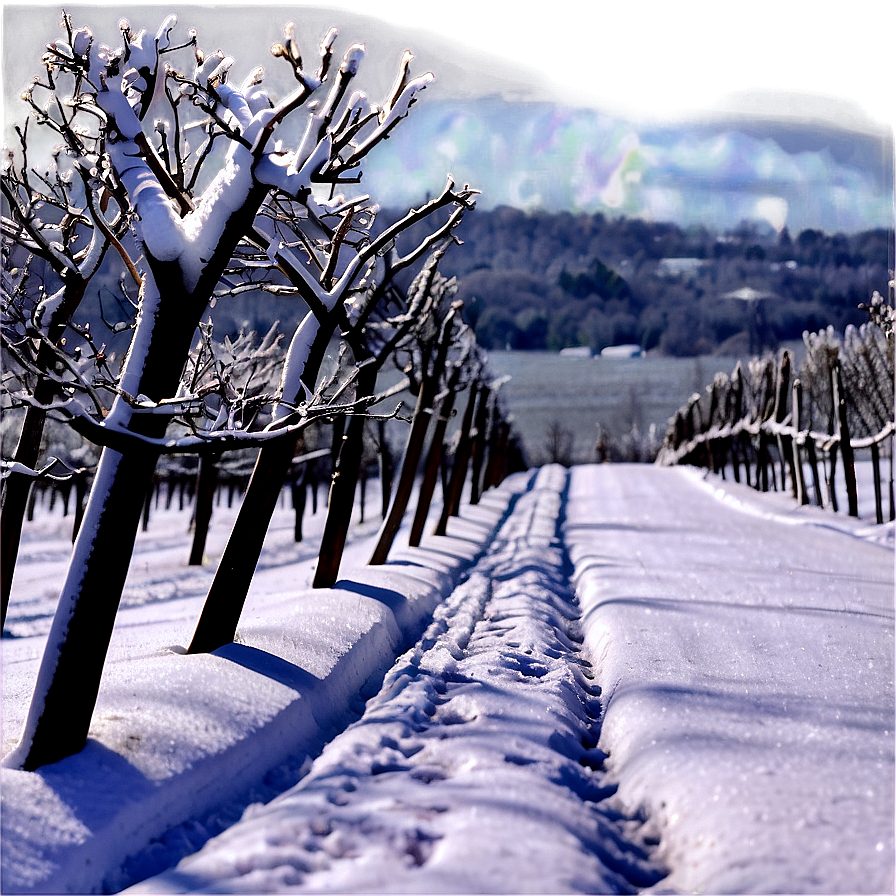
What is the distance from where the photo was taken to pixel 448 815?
11.4ft

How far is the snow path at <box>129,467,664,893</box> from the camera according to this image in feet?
10.0

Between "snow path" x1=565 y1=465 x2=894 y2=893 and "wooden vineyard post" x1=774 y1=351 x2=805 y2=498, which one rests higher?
"wooden vineyard post" x1=774 y1=351 x2=805 y2=498

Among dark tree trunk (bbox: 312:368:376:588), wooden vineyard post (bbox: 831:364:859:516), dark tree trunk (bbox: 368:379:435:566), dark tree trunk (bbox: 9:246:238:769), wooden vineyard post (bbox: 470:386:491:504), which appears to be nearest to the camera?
dark tree trunk (bbox: 9:246:238:769)

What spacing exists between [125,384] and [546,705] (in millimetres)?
3095

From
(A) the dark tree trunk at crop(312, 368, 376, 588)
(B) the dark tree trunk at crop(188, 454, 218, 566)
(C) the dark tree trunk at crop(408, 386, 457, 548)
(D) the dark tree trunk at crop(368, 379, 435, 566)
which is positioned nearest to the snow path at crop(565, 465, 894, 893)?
(D) the dark tree trunk at crop(368, 379, 435, 566)

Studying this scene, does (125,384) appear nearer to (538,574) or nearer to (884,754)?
(884,754)

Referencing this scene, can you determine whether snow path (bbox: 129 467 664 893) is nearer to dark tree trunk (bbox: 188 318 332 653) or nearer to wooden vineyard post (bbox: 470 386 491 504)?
dark tree trunk (bbox: 188 318 332 653)

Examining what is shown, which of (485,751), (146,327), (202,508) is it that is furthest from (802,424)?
(146,327)

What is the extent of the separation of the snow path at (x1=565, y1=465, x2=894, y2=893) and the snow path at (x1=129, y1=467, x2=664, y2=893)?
0.88 ft

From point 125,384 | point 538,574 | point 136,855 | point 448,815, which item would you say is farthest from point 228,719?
point 538,574

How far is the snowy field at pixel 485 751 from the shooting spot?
316 centimetres

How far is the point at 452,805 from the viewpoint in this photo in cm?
359

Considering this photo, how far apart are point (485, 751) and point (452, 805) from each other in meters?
0.71

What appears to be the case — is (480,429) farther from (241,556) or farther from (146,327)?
(146,327)
